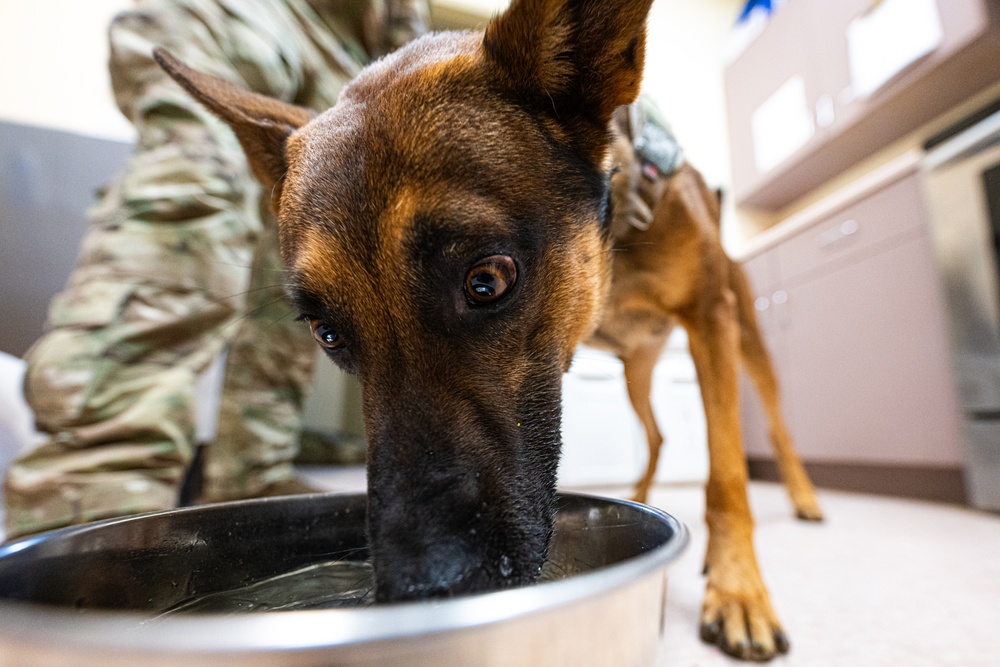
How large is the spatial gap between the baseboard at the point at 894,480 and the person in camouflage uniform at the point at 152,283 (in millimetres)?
2676

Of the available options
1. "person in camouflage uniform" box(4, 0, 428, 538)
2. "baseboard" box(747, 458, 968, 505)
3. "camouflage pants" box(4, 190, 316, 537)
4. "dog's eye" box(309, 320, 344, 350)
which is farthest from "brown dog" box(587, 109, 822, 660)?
"baseboard" box(747, 458, 968, 505)

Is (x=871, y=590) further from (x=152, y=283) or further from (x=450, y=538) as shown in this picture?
(x=152, y=283)

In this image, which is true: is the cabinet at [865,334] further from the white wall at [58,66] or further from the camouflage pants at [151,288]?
the white wall at [58,66]

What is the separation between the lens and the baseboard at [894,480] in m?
2.28

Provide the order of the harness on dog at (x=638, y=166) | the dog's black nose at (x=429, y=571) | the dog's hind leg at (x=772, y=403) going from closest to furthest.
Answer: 1. the dog's black nose at (x=429, y=571)
2. the harness on dog at (x=638, y=166)
3. the dog's hind leg at (x=772, y=403)

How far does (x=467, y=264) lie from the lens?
2.09ft

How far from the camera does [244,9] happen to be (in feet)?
4.77

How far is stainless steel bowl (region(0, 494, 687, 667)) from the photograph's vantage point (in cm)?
26

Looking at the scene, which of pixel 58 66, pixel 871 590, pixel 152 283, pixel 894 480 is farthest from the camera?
pixel 58 66

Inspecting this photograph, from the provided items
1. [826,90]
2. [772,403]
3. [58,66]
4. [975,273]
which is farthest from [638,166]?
[58,66]

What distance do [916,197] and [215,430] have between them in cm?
289

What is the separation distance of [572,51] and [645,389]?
4.55ft

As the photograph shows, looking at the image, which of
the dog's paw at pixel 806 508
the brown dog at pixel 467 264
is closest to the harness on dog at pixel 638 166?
the brown dog at pixel 467 264

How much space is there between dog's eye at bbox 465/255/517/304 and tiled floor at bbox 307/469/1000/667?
16.5 inches
